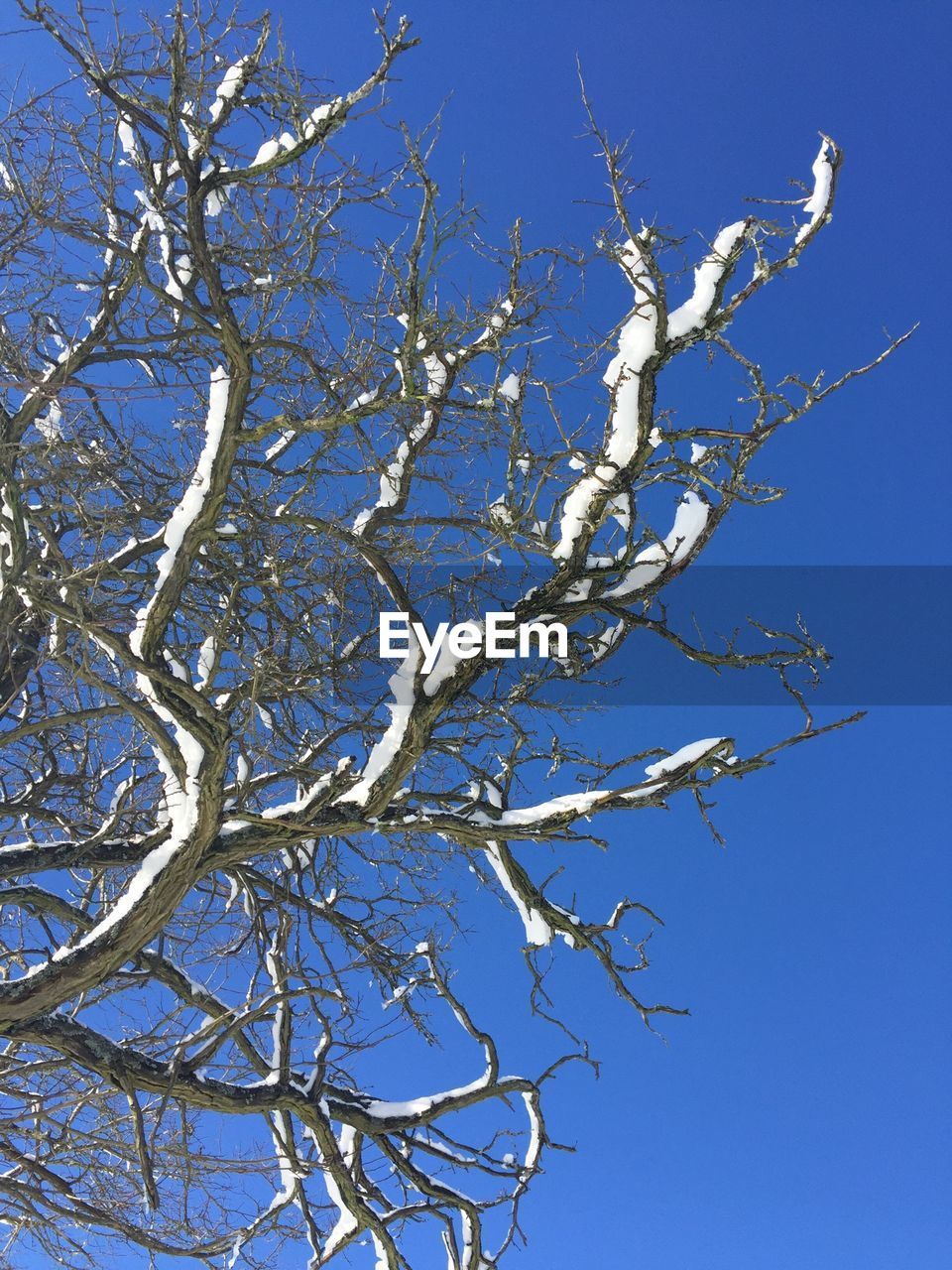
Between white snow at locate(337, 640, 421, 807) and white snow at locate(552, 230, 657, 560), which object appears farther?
white snow at locate(337, 640, 421, 807)

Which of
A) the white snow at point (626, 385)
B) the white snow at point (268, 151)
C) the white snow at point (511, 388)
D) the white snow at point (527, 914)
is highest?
the white snow at point (268, 151)

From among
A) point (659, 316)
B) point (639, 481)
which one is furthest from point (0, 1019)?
point (659, 316)

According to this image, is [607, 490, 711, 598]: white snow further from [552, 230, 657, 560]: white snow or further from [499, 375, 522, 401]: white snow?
[499, 375, 522, 401]: white snow

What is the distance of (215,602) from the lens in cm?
603

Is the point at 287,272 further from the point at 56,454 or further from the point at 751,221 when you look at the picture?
the point at 751,221

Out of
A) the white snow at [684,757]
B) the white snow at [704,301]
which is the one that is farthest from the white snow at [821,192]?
the white snow at [684,757]

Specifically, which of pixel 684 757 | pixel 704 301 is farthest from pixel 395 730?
pixel 704 301

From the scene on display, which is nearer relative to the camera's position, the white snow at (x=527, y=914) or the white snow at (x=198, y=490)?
the white snow at (x=198, y=490)

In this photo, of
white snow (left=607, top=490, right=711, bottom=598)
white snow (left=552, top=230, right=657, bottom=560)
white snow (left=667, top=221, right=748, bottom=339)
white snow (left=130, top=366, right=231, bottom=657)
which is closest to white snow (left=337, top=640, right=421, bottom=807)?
white snow (left=552, top=230, right=657, bottom=560)

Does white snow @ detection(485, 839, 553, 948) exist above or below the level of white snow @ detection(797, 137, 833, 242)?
below

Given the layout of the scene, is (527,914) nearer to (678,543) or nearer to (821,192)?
(678,543)

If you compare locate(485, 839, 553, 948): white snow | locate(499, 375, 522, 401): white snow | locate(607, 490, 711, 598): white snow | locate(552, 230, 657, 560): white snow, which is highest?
locate(499, 375, 522, 401): white snow

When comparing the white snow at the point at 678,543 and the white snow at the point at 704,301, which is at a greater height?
the white snow at the point at 704,301

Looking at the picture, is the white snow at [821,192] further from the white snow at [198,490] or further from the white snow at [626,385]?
the white snow at [198,490]
